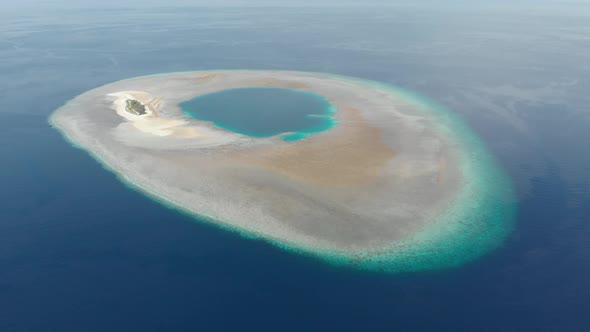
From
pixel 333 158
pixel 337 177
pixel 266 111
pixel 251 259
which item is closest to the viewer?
pixel 251 259

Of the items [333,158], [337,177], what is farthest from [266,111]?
[337,177]

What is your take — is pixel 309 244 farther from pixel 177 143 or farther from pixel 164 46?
pixel 164 46

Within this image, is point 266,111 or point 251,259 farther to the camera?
point 266,111

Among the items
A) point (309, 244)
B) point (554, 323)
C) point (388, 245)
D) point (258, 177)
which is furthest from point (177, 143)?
point (554, 323)

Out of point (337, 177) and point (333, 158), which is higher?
point (333, 158)

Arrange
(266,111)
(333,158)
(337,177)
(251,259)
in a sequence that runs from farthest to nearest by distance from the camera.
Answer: (266,111), (333,158), (337,177), (251,259)

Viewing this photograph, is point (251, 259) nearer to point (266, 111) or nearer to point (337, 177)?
point (337, 177)

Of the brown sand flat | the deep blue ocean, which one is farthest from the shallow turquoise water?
the deep blue ocean
